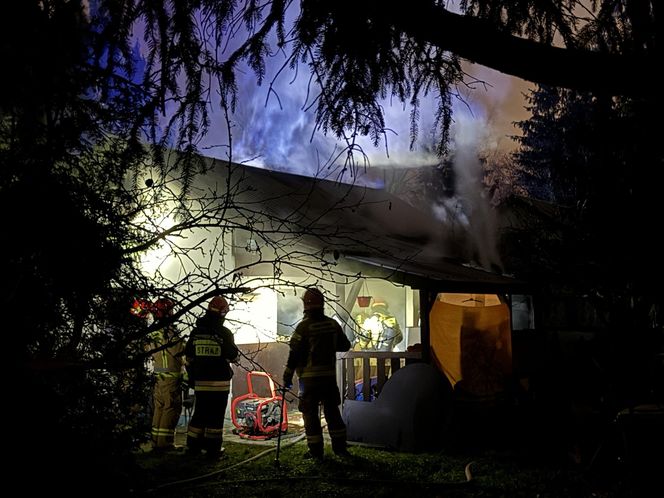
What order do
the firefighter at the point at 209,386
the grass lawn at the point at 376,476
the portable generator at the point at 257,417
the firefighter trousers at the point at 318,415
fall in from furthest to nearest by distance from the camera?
1. the portable generator at the point at 257,417
2. the firefighter at the point at 209,386
3. the firefighter trousers at the point at 318,415
4. the grass lawn at the point at 376,476

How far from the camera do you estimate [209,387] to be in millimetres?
7422

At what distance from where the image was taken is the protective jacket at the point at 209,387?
23.9 ft

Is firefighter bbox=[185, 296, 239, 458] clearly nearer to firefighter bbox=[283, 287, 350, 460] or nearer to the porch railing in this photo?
firefighter bbox=[283, 287, 350, 460]

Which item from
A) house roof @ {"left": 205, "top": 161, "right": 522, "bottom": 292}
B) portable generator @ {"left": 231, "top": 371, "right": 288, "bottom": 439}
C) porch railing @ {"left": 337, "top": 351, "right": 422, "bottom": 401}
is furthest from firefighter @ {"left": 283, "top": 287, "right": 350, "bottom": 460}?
porch railing @ {"left": 337, "top": 351, "right": 422, "bottom": 401}

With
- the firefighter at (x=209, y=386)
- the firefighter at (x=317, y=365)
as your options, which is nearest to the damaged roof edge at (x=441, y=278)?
the firefighter at (x=317, y=365)

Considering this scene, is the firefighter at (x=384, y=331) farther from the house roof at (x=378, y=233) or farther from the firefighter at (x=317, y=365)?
the firefighter at (x=317, y=365)

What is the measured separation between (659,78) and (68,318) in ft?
Answer: 12.7

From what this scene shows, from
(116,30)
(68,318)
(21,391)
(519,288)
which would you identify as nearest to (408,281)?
(519,288)

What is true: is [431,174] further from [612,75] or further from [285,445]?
[612,75]

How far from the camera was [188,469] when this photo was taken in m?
6.58

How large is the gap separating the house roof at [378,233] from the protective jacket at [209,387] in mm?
2059

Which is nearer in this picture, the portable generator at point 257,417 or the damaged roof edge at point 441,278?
the damaged roof edge at point 441,278

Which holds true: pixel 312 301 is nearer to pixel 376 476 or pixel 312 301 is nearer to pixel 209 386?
pixel 209 386

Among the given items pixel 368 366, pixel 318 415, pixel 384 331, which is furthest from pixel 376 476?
pixel 384 331
